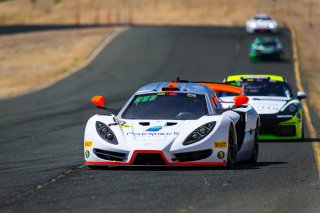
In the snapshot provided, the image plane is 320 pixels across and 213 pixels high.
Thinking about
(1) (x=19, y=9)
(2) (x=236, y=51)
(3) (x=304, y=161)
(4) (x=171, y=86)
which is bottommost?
(1) (x=19, y=9)

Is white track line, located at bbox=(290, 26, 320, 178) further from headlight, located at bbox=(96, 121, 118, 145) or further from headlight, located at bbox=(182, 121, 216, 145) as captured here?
headlight, located at bbox=(96, 121, 118, 145)

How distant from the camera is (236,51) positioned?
53.4 meters

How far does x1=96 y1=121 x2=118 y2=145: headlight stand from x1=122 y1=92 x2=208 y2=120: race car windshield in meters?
0.57

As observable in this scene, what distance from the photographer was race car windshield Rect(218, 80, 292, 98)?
20.6 meters

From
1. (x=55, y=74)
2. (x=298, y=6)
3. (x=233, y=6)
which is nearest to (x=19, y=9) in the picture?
(x=233, y=6)

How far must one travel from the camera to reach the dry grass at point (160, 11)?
84.7m

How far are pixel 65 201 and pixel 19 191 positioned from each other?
3.54ft

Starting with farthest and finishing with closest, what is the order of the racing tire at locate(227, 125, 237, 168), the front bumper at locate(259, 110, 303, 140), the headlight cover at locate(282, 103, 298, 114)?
the headlight cover at locate(282, 103, 298, 114)
the front bumper at locate(259, 110, 303, 140)
the racing tire at locate(227, 125, 237, 168)

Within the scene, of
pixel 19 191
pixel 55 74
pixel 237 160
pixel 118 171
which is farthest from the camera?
pixel 55 74

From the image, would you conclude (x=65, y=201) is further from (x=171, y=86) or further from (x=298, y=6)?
(x=298, y=6)

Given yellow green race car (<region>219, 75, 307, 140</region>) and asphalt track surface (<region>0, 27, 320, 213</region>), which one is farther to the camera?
yellow green race car (<region>219, 75, 307, 140</region>)

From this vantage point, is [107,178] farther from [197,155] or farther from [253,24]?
[253,24]

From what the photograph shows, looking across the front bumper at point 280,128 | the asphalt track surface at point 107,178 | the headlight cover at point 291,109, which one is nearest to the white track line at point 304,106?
the asphalt track surface at point 107,178

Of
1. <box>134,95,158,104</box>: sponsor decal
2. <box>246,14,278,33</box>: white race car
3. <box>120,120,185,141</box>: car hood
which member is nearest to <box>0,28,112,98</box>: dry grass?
<box>246,14,278,33</box>: white race car
